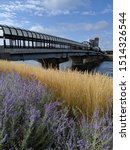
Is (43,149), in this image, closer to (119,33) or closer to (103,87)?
(119,33)

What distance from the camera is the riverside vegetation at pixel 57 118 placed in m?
2.41

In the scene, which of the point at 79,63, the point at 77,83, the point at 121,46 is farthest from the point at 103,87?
the point at 79,63

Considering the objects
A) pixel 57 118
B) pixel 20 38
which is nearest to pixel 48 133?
pixel 57 118

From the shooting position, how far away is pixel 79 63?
81.1 meters

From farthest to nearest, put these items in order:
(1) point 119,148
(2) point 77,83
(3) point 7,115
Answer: (2) point 77,83 < (3) point 7,115 < (1) point 119,148

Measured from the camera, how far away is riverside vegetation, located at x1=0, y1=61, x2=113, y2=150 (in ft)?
7.91

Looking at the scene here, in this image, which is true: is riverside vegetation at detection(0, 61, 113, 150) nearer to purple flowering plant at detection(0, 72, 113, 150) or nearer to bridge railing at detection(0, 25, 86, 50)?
purple flowering plant at detection(0, 72, 113, 150)

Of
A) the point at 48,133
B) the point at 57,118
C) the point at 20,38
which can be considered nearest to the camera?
the point at 48,133

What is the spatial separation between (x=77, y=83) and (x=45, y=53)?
111 ft

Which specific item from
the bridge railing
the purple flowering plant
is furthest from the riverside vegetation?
the bridge railing

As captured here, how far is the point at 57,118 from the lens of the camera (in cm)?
306

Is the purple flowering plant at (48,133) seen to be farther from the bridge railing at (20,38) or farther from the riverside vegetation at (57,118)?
the bridge railing at (20,38)

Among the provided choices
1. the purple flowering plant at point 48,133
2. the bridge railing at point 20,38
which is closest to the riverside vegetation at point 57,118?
the purple flowering plant at point 48,133

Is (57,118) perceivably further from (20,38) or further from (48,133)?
(20,38)
